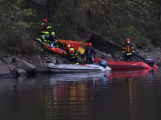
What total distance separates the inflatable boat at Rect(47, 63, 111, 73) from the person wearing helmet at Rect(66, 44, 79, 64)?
1.17 meters

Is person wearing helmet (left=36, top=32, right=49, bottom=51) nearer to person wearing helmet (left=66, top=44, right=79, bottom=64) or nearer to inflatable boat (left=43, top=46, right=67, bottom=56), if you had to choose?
inflatable boat (left=43, top=46, right=67, bottom=56)

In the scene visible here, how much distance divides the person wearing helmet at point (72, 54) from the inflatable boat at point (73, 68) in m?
1.17

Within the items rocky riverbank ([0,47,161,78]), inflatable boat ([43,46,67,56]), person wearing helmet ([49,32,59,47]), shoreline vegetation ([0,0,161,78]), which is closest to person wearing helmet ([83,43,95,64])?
rocky riverbank ([0,47,161,78])

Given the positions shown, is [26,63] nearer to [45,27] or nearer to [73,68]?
[73,68]

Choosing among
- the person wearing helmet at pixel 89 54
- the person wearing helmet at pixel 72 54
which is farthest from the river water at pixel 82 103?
the person wearing helmet at pixel 89 54

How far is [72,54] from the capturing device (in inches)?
1172

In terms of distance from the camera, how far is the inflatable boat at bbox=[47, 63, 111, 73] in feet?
93.0

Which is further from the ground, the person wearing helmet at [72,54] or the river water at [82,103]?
the person wearing helmet at [72,54]

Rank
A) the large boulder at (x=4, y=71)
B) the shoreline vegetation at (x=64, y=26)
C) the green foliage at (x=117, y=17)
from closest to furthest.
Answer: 1. the large boulder at (x=4, y=71)
2. the shoreline vegetation at (x=64, y=26)
3. the green foliage at (x=117, y=17)

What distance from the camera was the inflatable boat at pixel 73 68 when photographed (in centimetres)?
2836

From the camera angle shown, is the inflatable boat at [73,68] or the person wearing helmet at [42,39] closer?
the inflatable boat at [73,68]

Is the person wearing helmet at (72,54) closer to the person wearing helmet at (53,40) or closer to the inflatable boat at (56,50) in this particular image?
the inflatable boat at (56,50)

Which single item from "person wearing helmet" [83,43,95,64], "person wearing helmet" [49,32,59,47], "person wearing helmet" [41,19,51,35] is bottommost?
"person wearing helmet" [83,43,95,64]

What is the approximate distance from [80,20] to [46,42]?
3.18 meters
